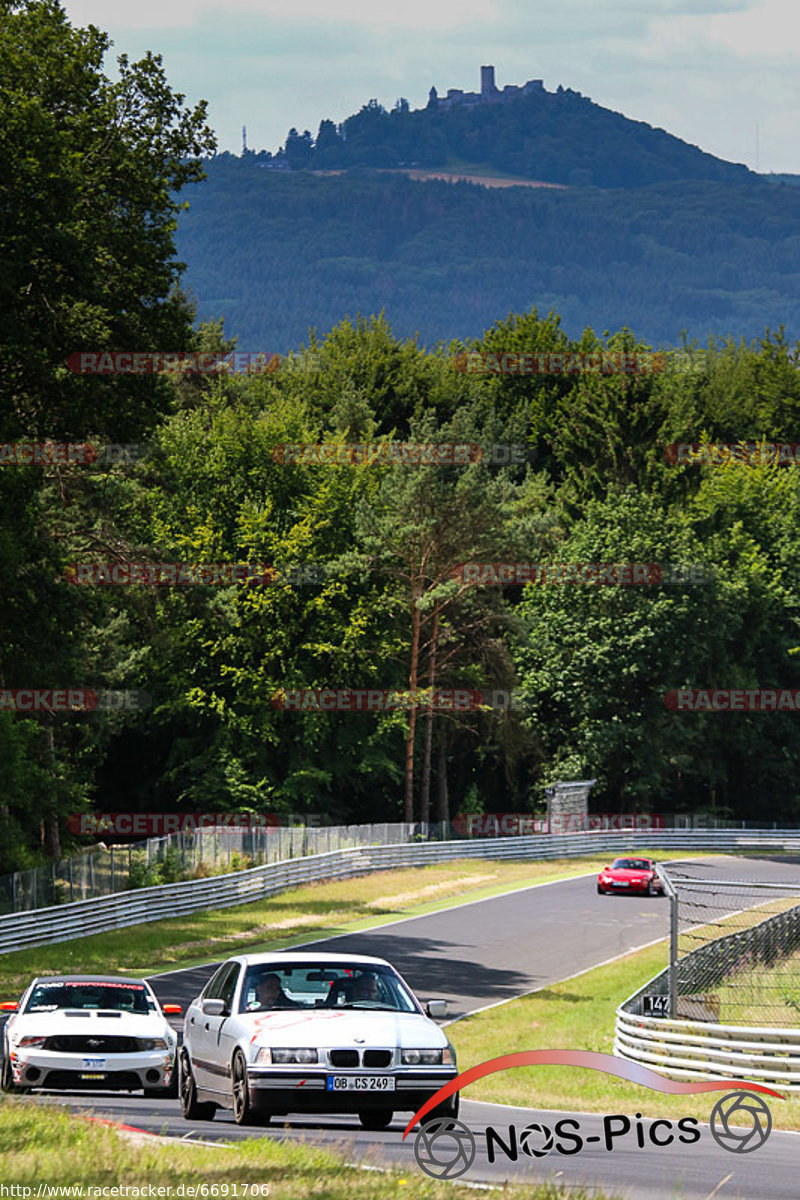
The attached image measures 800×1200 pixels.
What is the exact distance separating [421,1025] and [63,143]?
972 inches

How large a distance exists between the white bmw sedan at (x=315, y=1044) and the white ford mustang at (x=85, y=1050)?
6.68 ft

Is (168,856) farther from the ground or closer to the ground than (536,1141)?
closer to the ground

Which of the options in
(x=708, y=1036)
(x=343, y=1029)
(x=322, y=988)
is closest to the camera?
(x=343, y=1029)

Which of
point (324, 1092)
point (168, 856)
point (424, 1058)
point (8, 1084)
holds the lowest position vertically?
point (168, 856)

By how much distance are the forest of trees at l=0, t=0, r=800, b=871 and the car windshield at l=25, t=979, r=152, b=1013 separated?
54.3 feet

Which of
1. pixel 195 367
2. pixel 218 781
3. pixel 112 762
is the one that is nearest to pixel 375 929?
pixel 218 781

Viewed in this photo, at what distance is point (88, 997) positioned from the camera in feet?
58.6

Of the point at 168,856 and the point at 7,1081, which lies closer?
the point at 7,1081

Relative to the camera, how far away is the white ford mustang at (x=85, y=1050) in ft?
54.3

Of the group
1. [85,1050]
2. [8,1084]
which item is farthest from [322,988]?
[8,1084]

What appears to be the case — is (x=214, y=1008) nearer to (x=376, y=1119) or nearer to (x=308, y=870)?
(x=376, y=1119)

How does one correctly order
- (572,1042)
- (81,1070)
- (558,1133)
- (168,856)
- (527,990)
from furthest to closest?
(168,856)
(527,990)
(572,1042)
(81,1070)
(558,1133)

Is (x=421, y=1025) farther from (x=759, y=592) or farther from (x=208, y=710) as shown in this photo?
(x=759, y=592)

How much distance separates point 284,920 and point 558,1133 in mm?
30028
